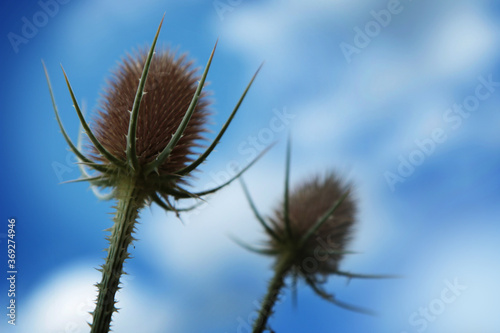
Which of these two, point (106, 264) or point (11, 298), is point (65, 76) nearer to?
point (106, 264)

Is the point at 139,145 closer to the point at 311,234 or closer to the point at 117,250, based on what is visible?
the point at 117,250

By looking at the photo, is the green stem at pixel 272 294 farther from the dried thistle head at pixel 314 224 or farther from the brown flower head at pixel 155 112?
the brown flower head at pixel 155 112

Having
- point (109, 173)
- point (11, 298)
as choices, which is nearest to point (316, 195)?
point (109, 173)

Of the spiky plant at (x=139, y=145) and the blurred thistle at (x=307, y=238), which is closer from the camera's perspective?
the spiky plant at (x=139, y=145)

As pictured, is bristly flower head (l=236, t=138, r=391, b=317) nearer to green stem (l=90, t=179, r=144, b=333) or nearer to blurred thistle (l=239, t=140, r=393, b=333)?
blurred thistle (l=239, t=140, r=393, b=333)

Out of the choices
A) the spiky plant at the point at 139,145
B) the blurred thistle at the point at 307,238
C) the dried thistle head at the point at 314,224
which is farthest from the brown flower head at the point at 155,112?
the dried thistle head at the point at 314,224

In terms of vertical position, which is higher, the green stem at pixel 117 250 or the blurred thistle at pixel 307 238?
the blurred thistle at pixel 307 238
